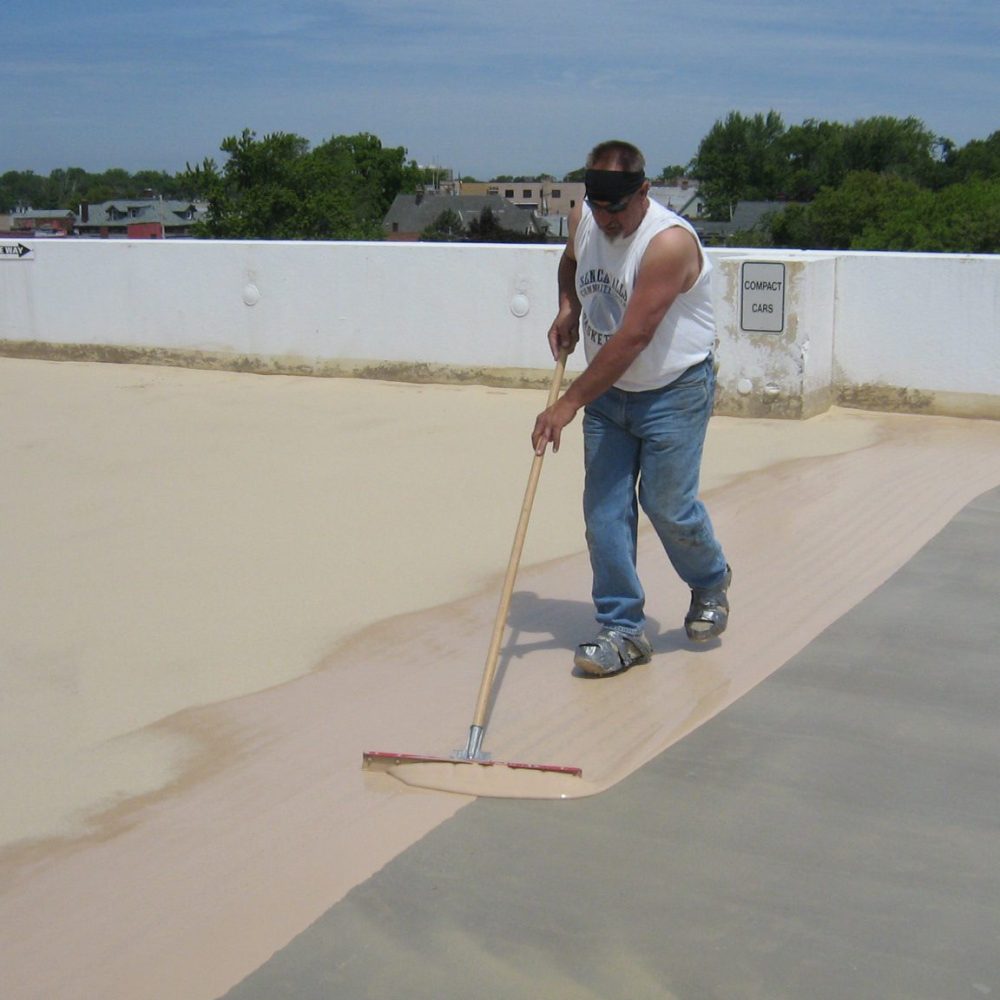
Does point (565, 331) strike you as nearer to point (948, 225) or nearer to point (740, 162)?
point (948, 225)

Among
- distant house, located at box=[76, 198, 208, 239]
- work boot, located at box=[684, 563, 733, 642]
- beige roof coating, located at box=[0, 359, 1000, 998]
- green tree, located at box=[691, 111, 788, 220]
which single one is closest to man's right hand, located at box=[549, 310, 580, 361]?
work boot, located at box=[684, 563, 733, 642]

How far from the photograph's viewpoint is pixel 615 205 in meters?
4.09

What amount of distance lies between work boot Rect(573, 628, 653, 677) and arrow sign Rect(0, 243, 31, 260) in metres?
9.10

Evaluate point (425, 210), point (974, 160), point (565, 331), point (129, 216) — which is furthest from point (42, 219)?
point (565, 331)

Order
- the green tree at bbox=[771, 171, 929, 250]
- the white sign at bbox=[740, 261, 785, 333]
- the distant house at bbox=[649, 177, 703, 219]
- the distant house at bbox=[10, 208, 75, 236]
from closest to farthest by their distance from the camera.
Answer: the white sign at bbox=[740, 261, 785, 333] → the green tree at bbox=[771, 171, 929, 250] → the distant house at bbox=[10, 208, 75, 236] → the distant house at bbox=[649, 177, 703, 219]

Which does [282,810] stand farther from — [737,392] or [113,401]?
[113,401]

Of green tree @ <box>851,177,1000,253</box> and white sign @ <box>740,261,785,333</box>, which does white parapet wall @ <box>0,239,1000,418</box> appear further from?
green tree @ <box>851,177,1000,253</box>

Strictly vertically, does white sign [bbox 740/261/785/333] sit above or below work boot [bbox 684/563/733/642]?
above

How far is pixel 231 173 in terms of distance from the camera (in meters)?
75.8

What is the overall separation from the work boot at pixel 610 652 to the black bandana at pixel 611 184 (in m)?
1.39

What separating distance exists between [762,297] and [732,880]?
5.96 m

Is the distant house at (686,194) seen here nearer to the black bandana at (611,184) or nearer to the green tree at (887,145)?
the green tree at (887,145)

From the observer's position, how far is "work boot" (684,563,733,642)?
463cm

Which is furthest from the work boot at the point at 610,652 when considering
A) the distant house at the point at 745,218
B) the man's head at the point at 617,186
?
the distant house at the point at 745,218
